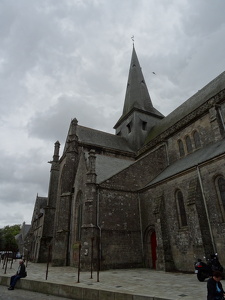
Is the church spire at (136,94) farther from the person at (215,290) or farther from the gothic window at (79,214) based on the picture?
the person at (215,290)

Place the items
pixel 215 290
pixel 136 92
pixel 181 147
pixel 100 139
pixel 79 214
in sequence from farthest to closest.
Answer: pixel 136 92 < pixel 100 139 < pixel 181 147 < pixel 79 214 < pixel 215 290

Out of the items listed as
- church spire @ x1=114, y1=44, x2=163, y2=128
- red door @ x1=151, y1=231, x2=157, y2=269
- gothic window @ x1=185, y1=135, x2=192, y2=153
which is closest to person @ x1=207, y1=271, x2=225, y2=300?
red door @ x1=151, y1=231, x2=157, y2=269

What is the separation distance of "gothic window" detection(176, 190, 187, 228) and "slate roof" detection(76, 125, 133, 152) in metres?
13.4

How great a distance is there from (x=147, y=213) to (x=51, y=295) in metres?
10.2

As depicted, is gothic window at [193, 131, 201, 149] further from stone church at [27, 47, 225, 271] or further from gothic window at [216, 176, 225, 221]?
gothic window at [216, 176, 225, 221]

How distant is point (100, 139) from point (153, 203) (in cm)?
1347

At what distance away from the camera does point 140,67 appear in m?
40.3

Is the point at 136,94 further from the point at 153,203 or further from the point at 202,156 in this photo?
the point at 153,203

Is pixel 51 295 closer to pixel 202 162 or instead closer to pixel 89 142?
pixel 202 162

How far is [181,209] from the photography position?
48.8 feet

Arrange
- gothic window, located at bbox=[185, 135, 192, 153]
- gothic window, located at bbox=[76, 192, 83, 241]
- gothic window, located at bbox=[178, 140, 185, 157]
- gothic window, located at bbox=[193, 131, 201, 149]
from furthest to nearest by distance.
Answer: gothic window, located at bbox=[178, 140, 185, 157], gothic window, located at bbox=[185, 135, 192, 153], gothic window, located at bbox=[76, 192, 83, 241], gothic window, located at bbox=[193, 131, 201, 149]

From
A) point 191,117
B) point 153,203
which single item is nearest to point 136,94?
point 191,117

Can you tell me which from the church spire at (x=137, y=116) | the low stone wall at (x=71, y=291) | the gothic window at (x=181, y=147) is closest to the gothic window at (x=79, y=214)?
the low stone wall at (x=71, y=291)

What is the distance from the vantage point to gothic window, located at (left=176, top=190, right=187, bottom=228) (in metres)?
14.5
